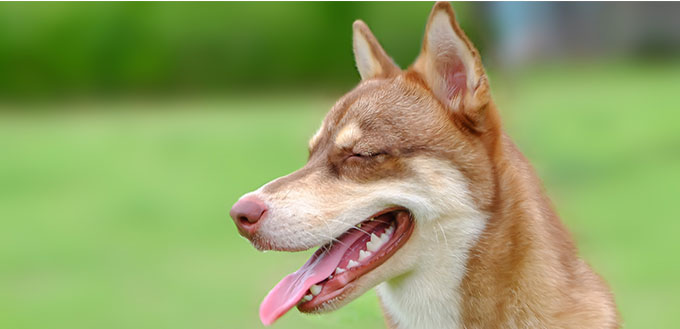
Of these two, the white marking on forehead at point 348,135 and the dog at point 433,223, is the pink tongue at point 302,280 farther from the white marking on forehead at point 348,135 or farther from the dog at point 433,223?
the white marking on forehead at point 348,135

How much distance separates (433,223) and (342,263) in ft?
1.19

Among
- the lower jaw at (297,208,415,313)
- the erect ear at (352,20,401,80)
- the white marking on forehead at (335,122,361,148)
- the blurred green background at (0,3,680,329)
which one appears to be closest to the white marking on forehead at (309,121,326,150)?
the white marking on forehead at (335,122,361,148)

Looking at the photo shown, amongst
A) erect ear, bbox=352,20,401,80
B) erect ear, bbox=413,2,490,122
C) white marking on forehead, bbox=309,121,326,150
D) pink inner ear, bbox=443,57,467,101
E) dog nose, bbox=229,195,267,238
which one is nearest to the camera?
dog nose, bbox=229,195,267,238

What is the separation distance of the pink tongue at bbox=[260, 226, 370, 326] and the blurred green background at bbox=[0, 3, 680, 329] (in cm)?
329

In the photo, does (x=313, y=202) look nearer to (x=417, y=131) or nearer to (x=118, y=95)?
(x=417, y=131)

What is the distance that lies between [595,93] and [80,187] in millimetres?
9975

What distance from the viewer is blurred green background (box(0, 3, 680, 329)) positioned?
854 cm

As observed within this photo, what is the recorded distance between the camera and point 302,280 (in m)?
3.70

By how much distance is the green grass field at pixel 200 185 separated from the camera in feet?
25.2

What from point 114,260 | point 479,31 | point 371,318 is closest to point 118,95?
point 479,31

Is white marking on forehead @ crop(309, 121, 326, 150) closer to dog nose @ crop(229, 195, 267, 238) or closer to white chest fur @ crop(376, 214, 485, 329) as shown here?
dog nose @ crop(229, 195, 267, 238)

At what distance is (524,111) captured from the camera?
1573 cm

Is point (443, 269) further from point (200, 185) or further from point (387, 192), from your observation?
point (200, 185)

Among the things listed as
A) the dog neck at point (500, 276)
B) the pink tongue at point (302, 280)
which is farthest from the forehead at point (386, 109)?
the pink tongue at point (302, 280)
